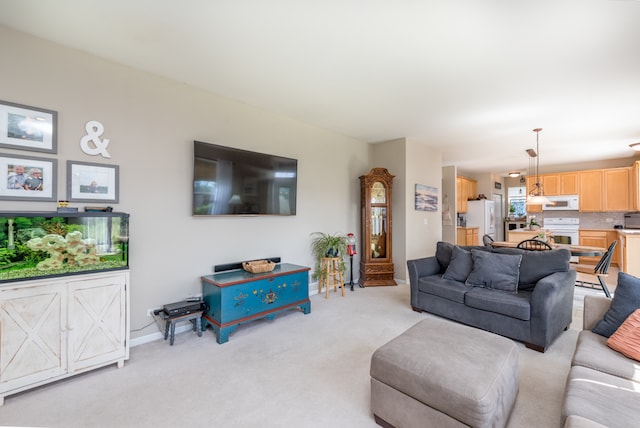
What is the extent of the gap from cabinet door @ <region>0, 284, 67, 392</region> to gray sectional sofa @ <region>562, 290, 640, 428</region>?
3053mm

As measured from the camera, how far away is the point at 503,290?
3.05m

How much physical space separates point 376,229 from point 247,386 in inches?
137

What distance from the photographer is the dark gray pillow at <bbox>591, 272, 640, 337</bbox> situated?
6.06 ft

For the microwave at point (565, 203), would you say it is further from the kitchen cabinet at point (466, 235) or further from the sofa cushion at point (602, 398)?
the sofa cushion at point (602, 398)

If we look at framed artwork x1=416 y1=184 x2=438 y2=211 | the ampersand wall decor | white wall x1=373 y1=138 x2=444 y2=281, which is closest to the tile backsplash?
framed artwork x1=416 y1=184 x2=438 y2=211

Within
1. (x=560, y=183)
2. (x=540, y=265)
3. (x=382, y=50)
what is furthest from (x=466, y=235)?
(x=382, y=50)

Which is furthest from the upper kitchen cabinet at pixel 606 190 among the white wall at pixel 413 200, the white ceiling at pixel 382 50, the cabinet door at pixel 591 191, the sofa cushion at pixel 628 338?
the sofa cushion at pixel 628 338

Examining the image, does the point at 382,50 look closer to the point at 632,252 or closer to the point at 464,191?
the point at 632,252

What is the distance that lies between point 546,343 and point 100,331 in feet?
12.5

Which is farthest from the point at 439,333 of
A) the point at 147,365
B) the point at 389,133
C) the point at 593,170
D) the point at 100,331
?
the point at 593,170

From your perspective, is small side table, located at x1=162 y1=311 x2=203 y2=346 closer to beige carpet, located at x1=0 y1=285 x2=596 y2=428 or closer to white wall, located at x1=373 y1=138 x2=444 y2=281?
beige carpet, located at x1=0 y1=285 x2=596 y2=428

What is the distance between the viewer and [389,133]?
481cm

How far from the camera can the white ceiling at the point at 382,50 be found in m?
1.94

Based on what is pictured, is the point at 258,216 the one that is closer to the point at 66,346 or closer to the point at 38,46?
the point at 66,346
